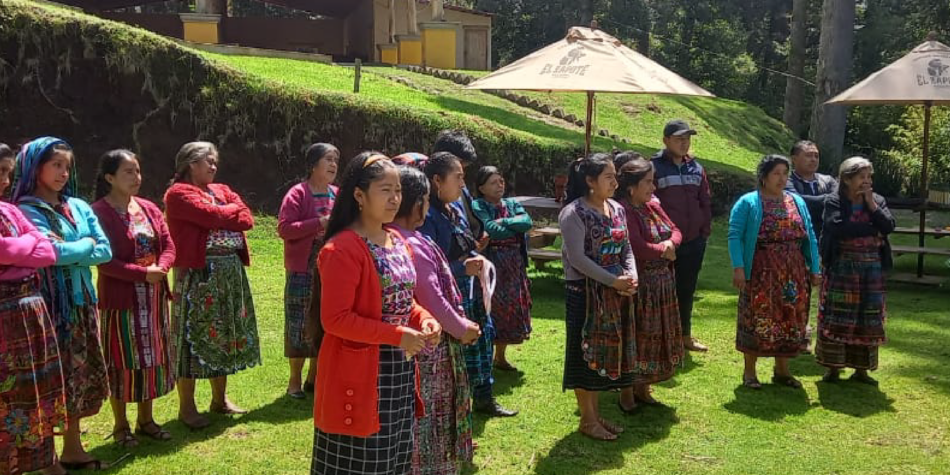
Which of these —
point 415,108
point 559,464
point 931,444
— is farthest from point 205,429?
point 415,108

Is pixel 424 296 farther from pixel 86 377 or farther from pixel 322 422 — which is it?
pixel 86 377

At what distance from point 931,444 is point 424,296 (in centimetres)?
354

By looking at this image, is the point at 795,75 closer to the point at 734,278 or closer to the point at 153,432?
the point at 734,278

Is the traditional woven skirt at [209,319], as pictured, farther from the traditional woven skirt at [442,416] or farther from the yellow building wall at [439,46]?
the yellow building wall at [439,46]

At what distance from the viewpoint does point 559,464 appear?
4.79 m

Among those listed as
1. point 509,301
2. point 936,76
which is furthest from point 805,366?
point 936,76

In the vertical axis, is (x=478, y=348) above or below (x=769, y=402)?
above

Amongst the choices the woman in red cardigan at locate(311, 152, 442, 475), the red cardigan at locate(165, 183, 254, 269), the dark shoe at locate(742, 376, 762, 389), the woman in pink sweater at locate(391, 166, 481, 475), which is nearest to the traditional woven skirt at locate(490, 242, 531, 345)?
the dark shoe at locate(742, 376, 762, 389)

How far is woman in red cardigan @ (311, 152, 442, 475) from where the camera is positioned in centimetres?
320

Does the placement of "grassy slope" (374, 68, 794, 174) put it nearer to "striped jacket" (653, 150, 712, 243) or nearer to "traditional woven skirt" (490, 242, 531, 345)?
"striped jacket" (653, 150, 712, 243)

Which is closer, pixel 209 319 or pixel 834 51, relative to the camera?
pixel 209 319

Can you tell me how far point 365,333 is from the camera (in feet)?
10.4

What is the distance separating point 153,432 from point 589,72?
454 cm

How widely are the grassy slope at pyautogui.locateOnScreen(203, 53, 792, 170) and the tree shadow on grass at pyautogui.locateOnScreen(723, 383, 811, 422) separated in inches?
339
